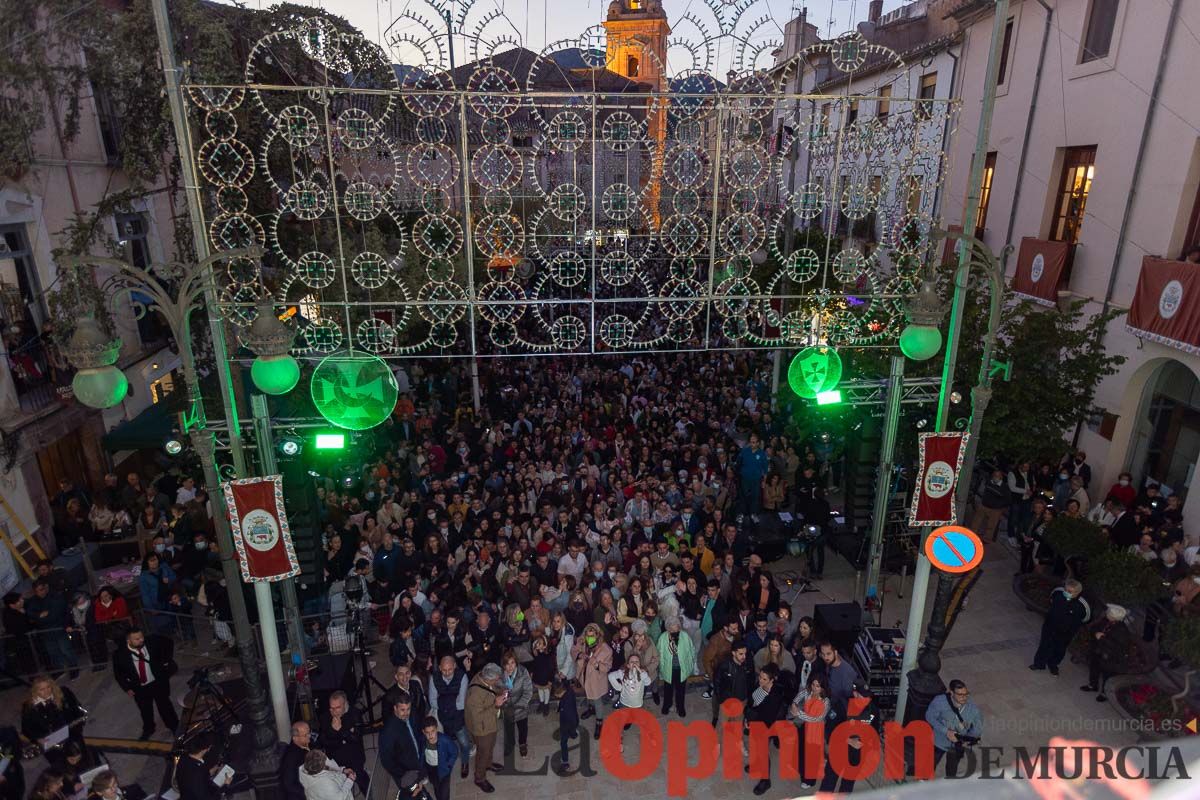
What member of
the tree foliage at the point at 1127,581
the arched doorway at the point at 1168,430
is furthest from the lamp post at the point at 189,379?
the arched doorway at the point at 1168,430

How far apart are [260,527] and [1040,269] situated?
1564cm

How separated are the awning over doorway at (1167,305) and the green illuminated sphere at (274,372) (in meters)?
12.9

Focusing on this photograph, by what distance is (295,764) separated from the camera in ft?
22.5

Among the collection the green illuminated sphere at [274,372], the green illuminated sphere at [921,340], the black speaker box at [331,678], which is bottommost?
the black speaker box at [331,678]

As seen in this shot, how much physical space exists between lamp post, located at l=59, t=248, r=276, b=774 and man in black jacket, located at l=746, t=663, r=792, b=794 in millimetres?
5324

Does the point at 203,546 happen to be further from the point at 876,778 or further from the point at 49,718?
the point at 876,778

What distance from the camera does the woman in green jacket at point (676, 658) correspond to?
348 inches

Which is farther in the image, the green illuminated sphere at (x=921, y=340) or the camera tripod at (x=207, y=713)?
the camera tripod at (x=207, y=713)

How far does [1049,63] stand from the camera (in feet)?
52.6

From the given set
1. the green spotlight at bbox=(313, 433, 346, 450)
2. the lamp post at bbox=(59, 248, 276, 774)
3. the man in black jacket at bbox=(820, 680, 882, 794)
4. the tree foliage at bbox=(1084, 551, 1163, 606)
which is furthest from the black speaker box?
the tree foliage at bbox=(1084, 551, 1163, 606)

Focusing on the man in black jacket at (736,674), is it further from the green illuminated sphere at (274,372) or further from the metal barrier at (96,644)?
the metal barrier at (96,644)

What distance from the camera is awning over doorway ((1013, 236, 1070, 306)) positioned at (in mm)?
15039

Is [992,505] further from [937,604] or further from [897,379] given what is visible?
[937,604]

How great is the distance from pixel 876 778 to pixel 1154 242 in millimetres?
10743
